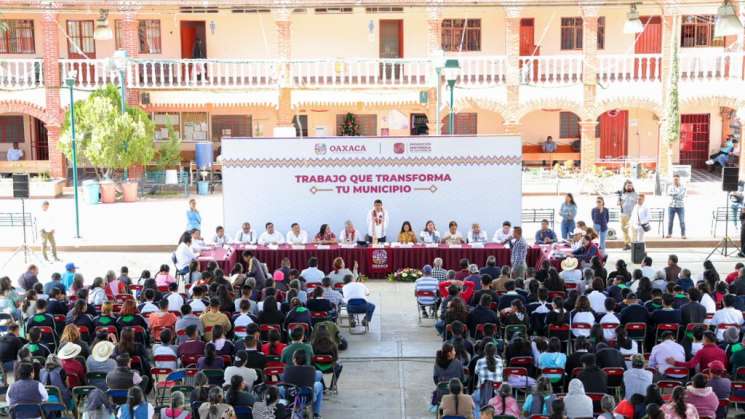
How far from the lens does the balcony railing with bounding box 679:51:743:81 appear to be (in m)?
32.5

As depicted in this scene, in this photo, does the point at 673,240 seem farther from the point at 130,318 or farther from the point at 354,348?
the point at 130,318

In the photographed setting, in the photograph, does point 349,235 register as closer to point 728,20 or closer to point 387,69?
point 728,20

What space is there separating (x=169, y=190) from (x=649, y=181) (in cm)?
1640

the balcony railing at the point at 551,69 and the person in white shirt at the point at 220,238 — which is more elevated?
the balcony railing at the point at 551,69

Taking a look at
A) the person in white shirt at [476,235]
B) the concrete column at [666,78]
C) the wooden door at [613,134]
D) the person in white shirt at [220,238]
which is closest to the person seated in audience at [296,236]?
the person in white shirt at [220,238]

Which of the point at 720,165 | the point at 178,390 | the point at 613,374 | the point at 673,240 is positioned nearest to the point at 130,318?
the point at 178,390

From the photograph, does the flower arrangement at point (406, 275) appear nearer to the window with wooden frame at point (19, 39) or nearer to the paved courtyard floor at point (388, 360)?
the paved courtyard floor at point (388, 360)

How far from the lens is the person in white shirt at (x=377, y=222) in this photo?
20438mm

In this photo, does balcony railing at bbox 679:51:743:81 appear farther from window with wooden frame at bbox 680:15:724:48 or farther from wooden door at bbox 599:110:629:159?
wooden door at bbox 599:110:629:159

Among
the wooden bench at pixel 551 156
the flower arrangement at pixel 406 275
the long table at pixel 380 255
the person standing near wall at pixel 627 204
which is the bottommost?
the flower arrangement at pixel 406 275

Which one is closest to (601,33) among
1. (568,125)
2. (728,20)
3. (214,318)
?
(568,125)

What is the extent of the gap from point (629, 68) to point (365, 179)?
17.7m

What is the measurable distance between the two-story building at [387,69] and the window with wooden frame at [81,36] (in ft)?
0.15

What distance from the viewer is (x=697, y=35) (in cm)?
3578
